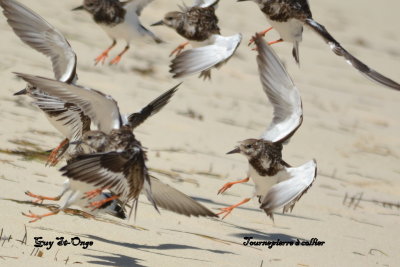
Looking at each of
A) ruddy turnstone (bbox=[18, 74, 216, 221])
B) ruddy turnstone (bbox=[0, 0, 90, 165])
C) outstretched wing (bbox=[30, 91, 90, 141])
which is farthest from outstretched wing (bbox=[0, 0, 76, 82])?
ruddy turnstone (bbox=[18, 74, 216, 221])

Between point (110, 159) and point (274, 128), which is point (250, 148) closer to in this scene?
point (274, 128)

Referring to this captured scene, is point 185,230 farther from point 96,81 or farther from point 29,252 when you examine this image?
point 96,81

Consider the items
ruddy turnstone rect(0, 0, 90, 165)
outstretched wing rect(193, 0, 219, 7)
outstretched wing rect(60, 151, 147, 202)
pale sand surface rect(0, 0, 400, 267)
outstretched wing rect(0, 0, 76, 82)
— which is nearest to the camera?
outstretched wing rect(60, 151, 147, 202)

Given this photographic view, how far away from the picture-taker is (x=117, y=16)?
24.5 feet

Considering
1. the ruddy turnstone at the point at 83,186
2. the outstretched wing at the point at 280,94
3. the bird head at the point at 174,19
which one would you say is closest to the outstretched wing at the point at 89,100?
the ruddy turnstone at the point at 83,186

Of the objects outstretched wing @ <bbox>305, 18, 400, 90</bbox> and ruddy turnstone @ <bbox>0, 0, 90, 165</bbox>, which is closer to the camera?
outstretched wing @ <bbox>305, 18, 400, 90</bbox>

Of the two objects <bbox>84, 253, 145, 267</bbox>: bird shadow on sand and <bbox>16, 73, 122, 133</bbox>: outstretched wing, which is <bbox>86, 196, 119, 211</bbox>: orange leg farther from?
<bbox>16, 73, 122, 133</bbox>: outstretched wing

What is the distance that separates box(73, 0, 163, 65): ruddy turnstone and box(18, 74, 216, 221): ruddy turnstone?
1688 mm

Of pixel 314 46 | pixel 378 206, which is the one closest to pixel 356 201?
pixel 378 206

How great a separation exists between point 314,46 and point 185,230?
10116mm

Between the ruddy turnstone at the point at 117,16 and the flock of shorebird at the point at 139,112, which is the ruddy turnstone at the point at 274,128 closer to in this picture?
the flock of shorebird at the point at 139,112

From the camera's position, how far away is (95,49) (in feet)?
38.7

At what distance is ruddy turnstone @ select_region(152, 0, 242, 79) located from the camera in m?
6.26

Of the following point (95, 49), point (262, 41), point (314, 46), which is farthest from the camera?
point (314, 46)
